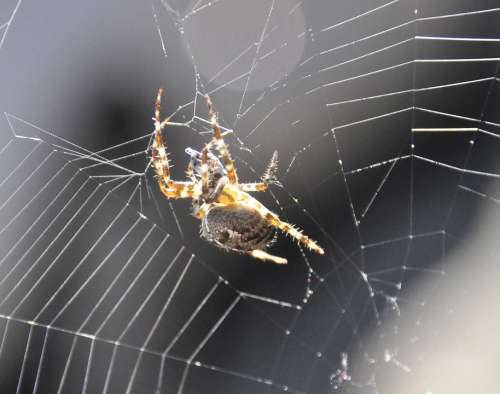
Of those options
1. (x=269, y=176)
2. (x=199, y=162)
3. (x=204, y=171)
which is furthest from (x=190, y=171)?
(x=269, y=176)

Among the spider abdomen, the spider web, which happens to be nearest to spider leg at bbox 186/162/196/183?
the spider abdomen

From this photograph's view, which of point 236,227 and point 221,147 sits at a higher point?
point 221,147

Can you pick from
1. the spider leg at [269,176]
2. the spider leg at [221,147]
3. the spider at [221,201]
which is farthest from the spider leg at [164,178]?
the spider leg at [269,176]

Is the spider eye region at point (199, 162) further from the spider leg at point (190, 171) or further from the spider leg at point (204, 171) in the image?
the spider leg at point (204, 171)

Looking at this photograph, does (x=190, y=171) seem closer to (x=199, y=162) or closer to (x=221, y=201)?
(x=199, y=162)

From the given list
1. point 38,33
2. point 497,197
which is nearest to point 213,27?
point 38,33

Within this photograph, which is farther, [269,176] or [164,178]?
[164,178]

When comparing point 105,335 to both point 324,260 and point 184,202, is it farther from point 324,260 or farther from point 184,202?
point 324,260

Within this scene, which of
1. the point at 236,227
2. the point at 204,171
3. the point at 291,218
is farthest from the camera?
the point at 291,218
